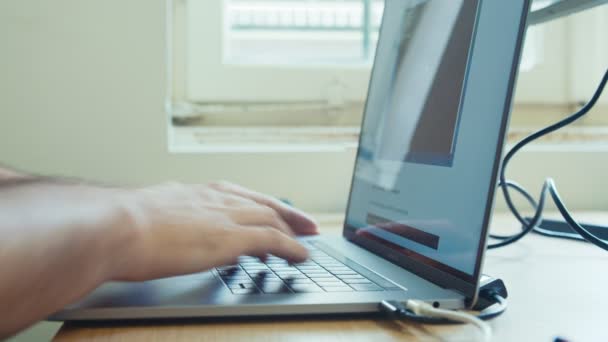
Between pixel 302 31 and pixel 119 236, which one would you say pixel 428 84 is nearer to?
pixel 119 236

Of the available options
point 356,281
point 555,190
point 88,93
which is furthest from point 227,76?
point 356,281

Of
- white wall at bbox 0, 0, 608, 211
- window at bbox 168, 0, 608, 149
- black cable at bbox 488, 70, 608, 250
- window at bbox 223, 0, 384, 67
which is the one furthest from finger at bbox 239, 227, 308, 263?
window at bbox 223, 0, 384, 67

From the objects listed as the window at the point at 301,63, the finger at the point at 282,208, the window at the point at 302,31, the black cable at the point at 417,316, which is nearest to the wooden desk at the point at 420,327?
the black cable at the point at 417,316

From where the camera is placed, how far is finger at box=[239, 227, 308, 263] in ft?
1.65

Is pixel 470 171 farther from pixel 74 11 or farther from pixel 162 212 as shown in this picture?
pixel 74 11

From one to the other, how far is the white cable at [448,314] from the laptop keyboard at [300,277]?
0.05 metres

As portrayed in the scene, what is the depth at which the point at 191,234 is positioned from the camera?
1.56 ft

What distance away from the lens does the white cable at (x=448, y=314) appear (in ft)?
1.24

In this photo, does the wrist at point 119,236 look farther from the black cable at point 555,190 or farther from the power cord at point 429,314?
the black cable at point 555,190

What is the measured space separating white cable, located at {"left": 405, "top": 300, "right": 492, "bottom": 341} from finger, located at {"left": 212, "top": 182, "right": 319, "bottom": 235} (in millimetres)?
301

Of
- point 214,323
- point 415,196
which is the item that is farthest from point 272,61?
point 214,323

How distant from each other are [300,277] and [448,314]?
0.15m

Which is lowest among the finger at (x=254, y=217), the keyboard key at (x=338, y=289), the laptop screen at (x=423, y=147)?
the keyboard key at (x=338, y=289)

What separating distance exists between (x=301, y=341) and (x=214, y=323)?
70 mm
